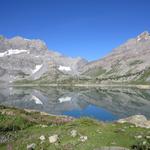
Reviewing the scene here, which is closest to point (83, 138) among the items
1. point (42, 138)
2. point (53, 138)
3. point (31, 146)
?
point (53, 138)

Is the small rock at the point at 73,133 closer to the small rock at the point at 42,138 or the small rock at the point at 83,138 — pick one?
the small rock at the point at 83,138

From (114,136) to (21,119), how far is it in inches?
743

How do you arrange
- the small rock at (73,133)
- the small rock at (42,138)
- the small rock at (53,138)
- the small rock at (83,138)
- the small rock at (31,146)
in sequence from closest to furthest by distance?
the small rock at (83,138) < the small rock at (31,146) < the small rock at (53,138) < the small rock at (73,133) < the small rock at (42,138)

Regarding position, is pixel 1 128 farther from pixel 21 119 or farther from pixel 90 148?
pixel 90 148

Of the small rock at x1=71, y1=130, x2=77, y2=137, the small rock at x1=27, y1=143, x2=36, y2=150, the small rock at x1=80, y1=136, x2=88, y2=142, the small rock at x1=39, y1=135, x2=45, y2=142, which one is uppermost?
the small rock at x1=71, y1=130, x2=77, y2=137

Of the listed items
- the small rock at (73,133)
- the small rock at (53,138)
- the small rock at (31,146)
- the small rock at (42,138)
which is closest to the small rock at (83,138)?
the small rock at (73,133)

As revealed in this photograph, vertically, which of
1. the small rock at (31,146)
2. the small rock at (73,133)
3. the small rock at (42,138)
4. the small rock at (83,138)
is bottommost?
the small rock at (31,146)

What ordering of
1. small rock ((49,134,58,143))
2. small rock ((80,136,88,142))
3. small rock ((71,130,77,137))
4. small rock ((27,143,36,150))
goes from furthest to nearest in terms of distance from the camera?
small rock ((71,130,77,137)) → small rock ((49,134,58,143)) → small rock ((27,143,36,150)) → small rock ((80,136,88,142))

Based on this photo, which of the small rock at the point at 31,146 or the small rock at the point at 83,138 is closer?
the small rock at the point at 83,138

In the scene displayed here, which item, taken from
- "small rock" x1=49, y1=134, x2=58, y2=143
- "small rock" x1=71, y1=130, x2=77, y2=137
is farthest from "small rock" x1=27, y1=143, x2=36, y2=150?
"small rock" x1=71, y1=130, x2=77, y2=137

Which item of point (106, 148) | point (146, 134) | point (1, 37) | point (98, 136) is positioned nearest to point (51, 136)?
point (98, 136)

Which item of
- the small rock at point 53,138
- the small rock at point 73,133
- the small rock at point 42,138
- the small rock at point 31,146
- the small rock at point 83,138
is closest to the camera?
the small rock at point 83,138

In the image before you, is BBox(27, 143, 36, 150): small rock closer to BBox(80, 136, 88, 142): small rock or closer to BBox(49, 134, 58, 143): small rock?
BBox(49, 134, 58, 143): small rock

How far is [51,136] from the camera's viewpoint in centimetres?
2439
